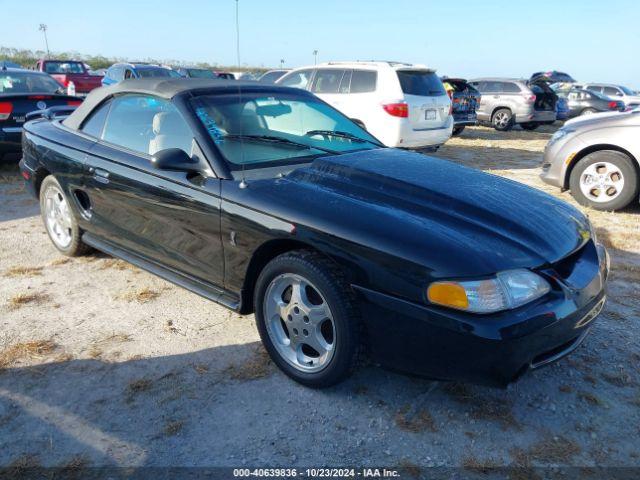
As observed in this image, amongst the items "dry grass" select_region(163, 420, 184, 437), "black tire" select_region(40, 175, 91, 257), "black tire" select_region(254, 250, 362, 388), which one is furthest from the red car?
"dry grass" select_region(163, 420, 184, 437)

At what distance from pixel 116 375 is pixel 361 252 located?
5.03 ft

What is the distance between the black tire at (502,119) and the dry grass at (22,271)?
14.5m

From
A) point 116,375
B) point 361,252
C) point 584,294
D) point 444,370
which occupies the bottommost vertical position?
point 116,375

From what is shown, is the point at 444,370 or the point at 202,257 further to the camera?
the point at 202,257

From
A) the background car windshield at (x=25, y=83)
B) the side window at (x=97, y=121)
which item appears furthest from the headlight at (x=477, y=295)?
the background car windshield at (x=25, y=83)

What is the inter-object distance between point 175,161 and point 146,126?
74cm

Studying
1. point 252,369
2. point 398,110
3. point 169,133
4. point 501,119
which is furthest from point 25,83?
point 501,119

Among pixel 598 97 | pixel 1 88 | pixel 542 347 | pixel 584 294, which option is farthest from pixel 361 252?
pixel 598 97

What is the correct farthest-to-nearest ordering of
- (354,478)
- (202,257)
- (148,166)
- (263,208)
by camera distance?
1. (148,166)
2. (202,257)
3. (263,208)
4. (354,478)

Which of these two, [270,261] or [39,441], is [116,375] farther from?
[270,261]

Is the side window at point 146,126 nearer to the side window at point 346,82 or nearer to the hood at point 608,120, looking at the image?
the hood at point 608,120

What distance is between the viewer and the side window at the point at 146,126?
10.5 feet

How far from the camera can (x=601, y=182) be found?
610 cm

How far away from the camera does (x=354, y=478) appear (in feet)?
6.97
